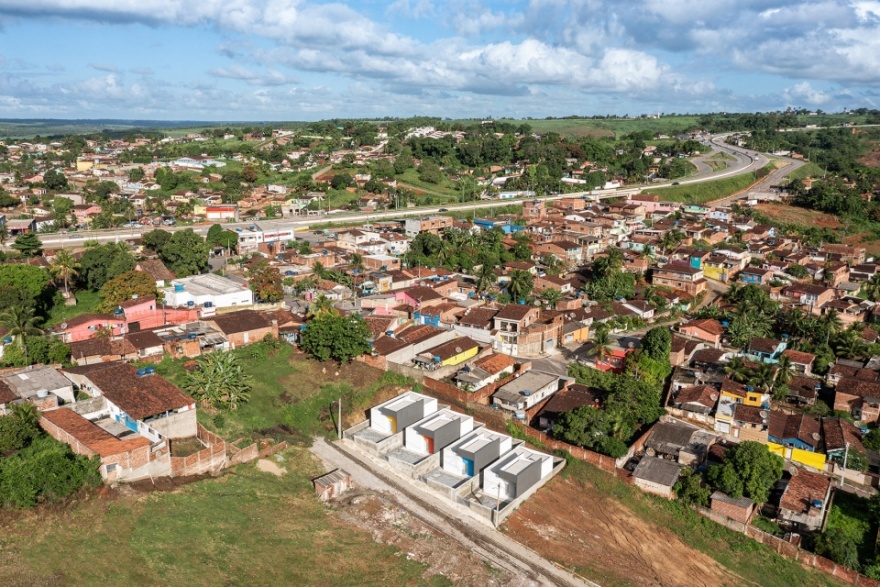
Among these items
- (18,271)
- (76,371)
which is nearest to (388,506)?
(76,371)

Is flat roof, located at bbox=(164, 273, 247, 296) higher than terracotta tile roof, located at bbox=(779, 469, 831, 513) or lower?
higher

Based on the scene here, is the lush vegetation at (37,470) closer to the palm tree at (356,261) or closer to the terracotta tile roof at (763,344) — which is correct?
the palm tree at (356,261)

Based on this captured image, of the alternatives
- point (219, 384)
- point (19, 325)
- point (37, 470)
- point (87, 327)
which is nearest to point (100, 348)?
point (19, 325)

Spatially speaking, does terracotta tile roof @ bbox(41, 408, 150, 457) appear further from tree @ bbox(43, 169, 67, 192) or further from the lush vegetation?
tree @ bbox(43, 169, 67, 192)

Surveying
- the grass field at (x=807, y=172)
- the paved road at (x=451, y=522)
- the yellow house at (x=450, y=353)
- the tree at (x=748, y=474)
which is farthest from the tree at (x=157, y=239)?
the grass field at (x=807, y=172)

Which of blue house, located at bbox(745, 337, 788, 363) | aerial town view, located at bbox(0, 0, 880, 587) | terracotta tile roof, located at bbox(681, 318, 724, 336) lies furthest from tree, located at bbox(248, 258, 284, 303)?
blue house, located at bbox(745, 337, 788, 363)

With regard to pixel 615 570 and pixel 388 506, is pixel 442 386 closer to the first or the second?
pixel 388 506

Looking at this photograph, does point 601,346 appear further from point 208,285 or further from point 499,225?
point 499,225
